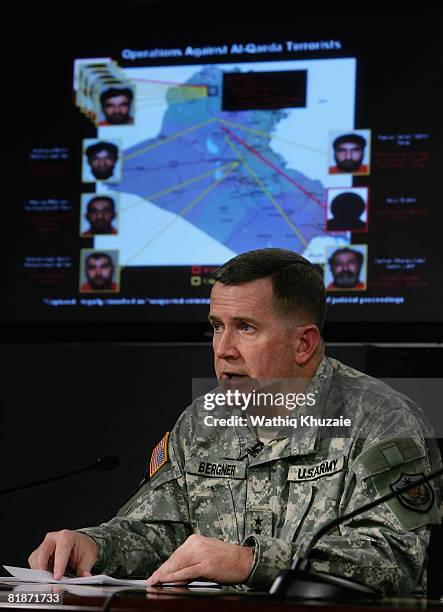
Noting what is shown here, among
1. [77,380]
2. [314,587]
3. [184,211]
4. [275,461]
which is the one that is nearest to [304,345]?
[275,461]

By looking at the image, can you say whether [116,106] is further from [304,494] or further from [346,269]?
[304,494]

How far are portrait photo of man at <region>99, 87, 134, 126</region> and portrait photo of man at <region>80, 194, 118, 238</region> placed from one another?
0.97 ft

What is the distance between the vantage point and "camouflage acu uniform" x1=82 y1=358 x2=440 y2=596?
81.4 inches

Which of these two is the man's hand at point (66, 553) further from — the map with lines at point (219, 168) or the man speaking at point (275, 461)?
the map with lines at point (219, 168)

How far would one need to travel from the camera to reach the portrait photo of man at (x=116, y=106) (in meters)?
4.02

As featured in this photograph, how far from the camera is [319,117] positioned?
3.84 m

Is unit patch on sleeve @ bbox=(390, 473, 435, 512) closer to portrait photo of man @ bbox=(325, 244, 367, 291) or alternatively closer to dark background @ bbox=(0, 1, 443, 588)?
portrait photo of man @ bbox=(325, 244, 367, 291)

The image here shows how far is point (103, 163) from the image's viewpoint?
400 cm

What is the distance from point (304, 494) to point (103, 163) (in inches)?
76.7

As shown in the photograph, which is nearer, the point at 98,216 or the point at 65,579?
the point at 65,579

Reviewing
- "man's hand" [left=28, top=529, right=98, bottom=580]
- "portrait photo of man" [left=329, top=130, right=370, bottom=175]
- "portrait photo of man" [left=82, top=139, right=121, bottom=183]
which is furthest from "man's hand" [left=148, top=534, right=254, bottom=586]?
"portrait photo of man" [left=82, top=139, right=121, bottom=183]

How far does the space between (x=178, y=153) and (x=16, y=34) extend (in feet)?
2.73
